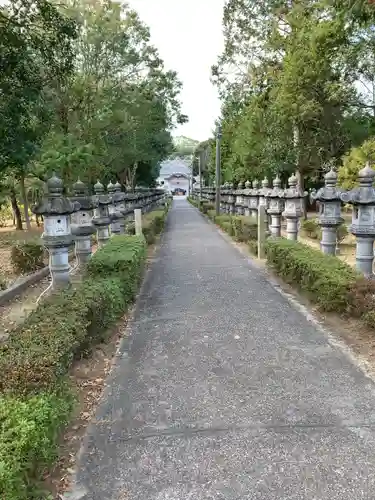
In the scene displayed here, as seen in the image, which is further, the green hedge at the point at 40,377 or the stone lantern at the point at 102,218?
the stone lantern at the point at 102,218

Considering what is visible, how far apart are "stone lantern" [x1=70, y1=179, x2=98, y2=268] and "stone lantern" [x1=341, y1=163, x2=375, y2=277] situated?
4440 mm

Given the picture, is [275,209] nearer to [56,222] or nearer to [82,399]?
[56,222]

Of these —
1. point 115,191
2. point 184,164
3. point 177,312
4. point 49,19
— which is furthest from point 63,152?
point 184,164

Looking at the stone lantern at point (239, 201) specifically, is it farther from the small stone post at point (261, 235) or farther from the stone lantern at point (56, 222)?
the stone lantern at point (56, 222)

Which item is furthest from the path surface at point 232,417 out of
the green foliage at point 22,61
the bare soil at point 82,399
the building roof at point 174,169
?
the building roof at point 174,169

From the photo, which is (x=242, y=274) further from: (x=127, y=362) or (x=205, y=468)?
(x=205, y=468)

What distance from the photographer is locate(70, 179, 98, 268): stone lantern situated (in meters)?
8.04

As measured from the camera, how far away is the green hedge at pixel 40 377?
7.41 ft

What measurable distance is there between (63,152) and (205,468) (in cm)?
1179

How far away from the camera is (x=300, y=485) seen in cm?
265

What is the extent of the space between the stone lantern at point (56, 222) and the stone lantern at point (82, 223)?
5.86 feet

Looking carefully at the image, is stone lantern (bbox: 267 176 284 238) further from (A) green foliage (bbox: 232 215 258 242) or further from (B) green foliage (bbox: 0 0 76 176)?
(B) green foliage (bbox: 0 0 76 176)

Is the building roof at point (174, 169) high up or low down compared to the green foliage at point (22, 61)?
up

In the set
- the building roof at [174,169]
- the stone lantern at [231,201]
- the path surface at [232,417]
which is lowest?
the path surface at [232,417]
